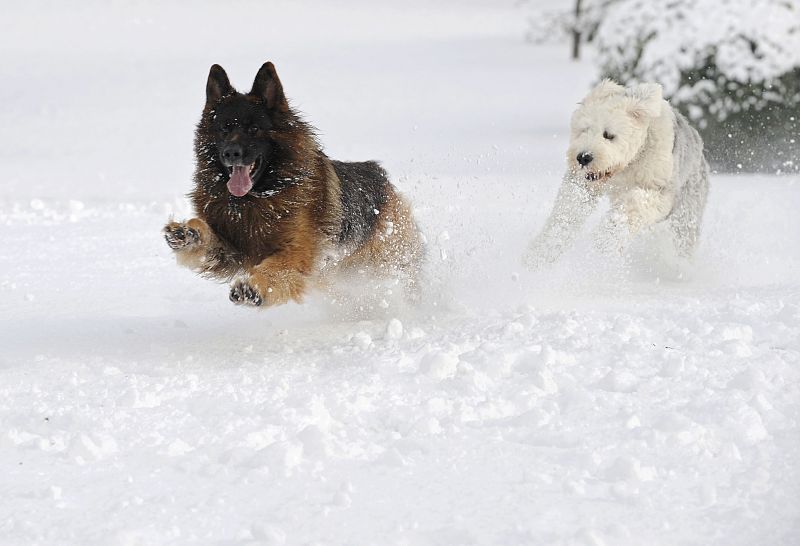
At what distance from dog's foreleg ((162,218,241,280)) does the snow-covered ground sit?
0.39 meters

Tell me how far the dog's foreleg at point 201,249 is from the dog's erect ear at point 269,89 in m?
0.72

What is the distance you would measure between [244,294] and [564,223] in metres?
2.68

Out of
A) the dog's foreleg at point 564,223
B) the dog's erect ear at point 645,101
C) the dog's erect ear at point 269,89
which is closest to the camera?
the dog's erect ear at point 269,89

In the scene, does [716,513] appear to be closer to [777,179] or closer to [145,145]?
[777,179]

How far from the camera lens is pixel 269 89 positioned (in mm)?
5258

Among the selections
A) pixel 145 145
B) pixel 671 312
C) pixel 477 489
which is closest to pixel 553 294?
pixel 671 312

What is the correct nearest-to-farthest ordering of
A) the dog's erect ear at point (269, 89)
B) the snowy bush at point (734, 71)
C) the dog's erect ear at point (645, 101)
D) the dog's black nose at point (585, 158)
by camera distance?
the dog's erect ear at point (269, 89) → the dog's black nose at point (585, 158) → the dog's erect ear at point (645, 101) → the snowy bush at point (734, 71)

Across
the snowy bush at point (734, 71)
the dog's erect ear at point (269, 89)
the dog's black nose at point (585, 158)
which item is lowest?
the snowy bush at point (734, 71)

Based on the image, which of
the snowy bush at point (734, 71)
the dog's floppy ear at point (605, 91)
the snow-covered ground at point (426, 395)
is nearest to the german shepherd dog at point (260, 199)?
the snow-covered ground at point (426, 395)

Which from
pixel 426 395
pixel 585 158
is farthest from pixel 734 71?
pixel 426 395

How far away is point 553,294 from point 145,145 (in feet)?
41.0

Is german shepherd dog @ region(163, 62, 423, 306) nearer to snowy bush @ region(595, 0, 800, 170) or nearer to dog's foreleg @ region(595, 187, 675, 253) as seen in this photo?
dog's foreleg @ region(595, 187, 675, 253)

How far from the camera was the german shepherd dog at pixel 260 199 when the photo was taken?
16.9 ft

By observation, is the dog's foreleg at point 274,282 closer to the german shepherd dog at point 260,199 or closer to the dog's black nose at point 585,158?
the german shepherd dog at point 260,199
